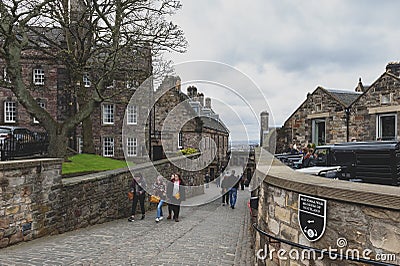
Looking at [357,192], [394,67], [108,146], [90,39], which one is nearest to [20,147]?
[90,39]

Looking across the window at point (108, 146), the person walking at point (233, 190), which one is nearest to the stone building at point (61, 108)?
the window at point (108, 146)

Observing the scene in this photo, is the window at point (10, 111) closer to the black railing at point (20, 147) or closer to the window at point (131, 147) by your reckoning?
the window at point (131, 147)

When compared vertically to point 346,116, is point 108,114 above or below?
above

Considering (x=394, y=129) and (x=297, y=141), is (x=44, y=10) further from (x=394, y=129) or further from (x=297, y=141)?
(x=394, y=129)

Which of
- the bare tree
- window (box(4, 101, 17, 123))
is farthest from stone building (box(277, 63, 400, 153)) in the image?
window (box(4, 101, 17, 123))

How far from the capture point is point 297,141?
19.2 m

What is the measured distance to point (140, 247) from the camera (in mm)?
8102

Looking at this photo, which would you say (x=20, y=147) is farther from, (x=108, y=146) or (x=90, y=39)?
(x=108, y=146)

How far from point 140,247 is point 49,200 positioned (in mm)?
2943

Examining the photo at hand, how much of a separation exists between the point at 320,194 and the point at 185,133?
89.3 feet

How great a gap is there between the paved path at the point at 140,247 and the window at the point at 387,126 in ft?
26.5

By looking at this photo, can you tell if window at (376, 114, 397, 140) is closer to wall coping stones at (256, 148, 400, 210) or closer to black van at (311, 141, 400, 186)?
black van at (311, 141, 400, 186)

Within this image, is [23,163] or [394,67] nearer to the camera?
[23,163]

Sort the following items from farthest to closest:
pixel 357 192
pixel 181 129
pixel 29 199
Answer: pixel 181 129 → pixel 29 199 → pixel 357 192
